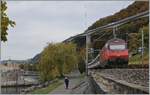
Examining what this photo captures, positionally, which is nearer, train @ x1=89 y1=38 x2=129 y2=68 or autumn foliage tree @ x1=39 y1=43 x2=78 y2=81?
train @ x1=89 y1=38 x2=129 y2=68

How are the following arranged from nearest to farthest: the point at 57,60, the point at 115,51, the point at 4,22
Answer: the point at 4,22
the point at 115,51
the point at 57,60

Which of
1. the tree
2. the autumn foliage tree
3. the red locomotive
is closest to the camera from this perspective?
the tree

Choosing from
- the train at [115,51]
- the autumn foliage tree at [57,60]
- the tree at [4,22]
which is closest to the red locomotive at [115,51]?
the train at [115,51]

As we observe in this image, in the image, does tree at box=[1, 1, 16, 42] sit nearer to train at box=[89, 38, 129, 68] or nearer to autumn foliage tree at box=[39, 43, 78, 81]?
train at box=[89, 38, 129, 68]

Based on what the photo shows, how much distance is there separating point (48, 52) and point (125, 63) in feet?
118

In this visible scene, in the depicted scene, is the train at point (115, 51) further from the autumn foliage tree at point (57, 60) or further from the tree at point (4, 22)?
the autumn foliage tree at point (57, 60)

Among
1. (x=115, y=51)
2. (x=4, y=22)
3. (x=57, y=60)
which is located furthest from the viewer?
(x=57, y=60)

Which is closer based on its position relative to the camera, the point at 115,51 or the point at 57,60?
the point at 115,51

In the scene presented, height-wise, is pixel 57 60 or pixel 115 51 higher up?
pixel 57 60

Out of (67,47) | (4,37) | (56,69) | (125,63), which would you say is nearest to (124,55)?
(125,63)

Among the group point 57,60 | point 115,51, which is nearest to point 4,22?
point 115,51

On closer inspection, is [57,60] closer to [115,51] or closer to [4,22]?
[115,51]

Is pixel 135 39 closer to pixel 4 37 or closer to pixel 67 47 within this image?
pixel 67 47

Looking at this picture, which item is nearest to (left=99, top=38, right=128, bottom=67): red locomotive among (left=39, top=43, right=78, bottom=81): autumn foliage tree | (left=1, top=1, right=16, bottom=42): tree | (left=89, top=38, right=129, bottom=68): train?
(left=89, top=38, right=129, bottom=68): train
